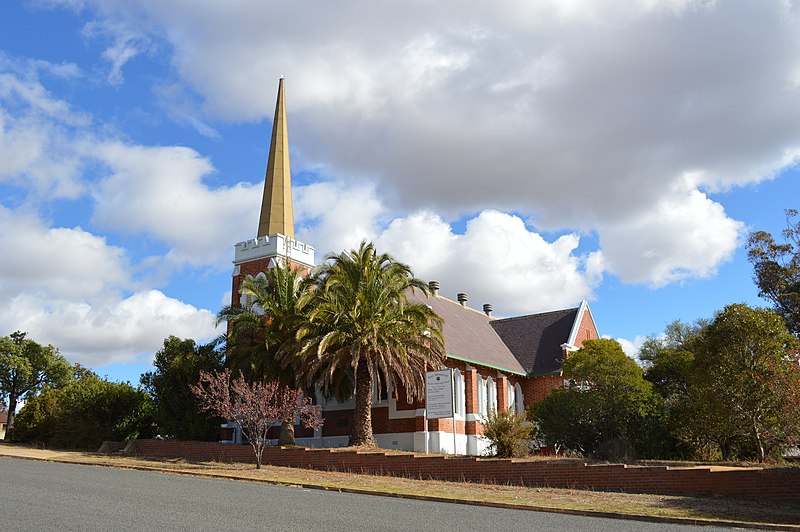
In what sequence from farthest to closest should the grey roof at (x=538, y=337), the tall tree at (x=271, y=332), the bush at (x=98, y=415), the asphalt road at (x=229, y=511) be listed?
the grey roof at (x=538, y=337)
the bush at (x=98, y=415)
the tall tree at (x=271, y=332)
the asphalt road at (x=229, y=511)

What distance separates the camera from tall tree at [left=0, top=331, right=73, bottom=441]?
66.6 m

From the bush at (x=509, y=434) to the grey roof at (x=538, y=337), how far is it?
16.8 metres

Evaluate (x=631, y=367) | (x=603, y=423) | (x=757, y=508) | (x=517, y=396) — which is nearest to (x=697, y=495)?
(x=757, y=508)

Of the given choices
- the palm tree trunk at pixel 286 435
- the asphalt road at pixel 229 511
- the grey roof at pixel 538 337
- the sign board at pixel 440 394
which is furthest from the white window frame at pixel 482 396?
the asphalt road at pixel 229 511

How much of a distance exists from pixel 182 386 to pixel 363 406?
10.1 m

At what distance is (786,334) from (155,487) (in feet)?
66.1

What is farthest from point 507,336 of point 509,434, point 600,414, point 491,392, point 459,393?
point 509,434

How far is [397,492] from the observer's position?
19297 mm

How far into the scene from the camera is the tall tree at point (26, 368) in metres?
66.6

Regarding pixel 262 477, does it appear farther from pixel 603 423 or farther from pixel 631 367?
pixel 631 367

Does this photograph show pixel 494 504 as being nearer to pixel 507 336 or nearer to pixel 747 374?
pixel 747 374

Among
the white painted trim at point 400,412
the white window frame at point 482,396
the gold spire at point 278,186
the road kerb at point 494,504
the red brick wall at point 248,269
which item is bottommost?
the road kerb at point 494,504

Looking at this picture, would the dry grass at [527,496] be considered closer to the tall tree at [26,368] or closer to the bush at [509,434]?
the bush at [509,434]

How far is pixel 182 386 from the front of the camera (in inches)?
1396
